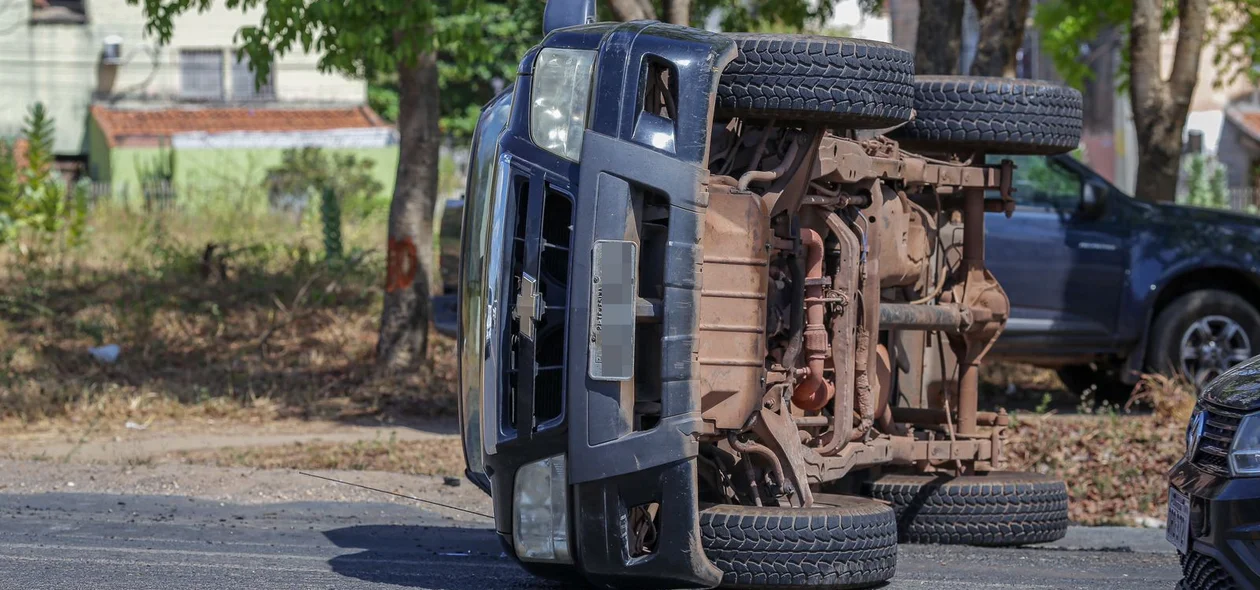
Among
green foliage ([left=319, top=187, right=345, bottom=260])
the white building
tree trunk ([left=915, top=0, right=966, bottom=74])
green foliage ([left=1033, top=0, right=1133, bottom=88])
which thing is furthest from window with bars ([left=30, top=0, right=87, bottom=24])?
tree trunk ([left=915, top=0, right=966, bottom=74])

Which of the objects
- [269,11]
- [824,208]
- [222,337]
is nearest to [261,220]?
[222,337]

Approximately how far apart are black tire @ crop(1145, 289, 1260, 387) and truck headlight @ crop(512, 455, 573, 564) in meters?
6.81

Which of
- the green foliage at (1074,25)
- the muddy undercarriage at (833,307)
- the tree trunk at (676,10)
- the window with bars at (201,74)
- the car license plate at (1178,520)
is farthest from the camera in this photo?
the window with bars at (201,74)

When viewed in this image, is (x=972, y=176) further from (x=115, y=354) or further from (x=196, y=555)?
(x=115, y=354)

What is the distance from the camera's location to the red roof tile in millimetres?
36750

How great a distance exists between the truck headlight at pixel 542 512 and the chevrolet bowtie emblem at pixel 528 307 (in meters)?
0.42

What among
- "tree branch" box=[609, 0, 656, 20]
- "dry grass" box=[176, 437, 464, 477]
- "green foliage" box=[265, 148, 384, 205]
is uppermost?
"tree branch" box=[609, 0, 656, 20]

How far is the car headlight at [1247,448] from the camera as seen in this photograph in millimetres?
4172

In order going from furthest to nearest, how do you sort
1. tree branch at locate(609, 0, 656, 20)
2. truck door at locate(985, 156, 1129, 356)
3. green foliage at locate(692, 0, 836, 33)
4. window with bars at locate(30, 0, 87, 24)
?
window with bars at locate(30, 0, 87, 24) < green foliage at locate(692, 0, 836, 33) < truck door at locate(985, 156, 1129, 356) < tree branch at locate(609, 0, 656, 20)

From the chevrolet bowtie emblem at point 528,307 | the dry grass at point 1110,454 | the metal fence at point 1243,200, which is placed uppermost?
the chevrolet bowtie emblem at point 528,307

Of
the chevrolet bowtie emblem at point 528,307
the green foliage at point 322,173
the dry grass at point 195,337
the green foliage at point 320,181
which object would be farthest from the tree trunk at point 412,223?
the green foliage at point 322,173

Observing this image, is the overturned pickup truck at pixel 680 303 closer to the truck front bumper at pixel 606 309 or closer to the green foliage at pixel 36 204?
the truck front bumper at pixel 606 309

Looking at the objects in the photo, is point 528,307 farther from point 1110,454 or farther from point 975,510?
point 1110,454

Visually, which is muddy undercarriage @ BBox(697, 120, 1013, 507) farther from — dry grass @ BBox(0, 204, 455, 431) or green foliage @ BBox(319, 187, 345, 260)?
green foliage @ BBox(319, 187, 345, 260)
